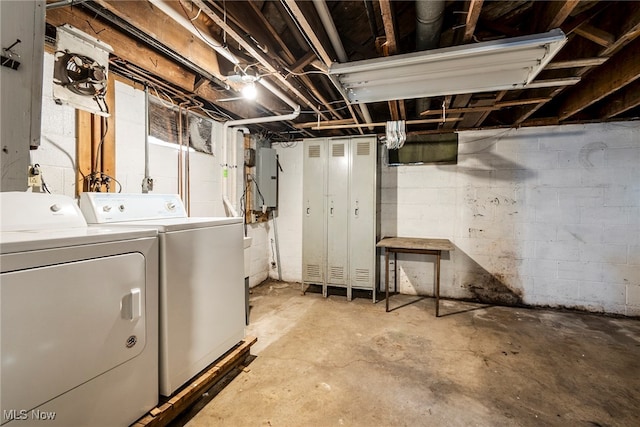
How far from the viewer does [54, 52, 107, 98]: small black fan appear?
1.73 metres

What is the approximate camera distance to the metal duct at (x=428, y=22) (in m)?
1.50

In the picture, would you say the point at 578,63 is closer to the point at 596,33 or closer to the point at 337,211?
the point at 596,33

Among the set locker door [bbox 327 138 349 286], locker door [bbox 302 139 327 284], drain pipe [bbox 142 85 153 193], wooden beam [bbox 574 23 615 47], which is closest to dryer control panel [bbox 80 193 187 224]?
drain pipe [bbox 142 85 153 193]

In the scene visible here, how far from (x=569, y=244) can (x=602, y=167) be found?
98 centimetres

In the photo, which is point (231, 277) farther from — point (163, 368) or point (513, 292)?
point (513, 292)

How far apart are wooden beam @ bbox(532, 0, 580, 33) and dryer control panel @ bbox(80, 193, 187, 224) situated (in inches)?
110

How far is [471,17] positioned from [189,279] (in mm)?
2199

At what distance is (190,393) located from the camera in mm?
1669

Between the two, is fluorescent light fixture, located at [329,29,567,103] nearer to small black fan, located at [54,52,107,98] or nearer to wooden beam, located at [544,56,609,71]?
wooden beam, located at [544,56,609,71]

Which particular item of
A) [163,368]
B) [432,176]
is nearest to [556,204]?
[432,176]

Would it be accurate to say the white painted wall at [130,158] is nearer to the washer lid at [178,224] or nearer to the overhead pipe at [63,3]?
the overhead pipe at [63,3]

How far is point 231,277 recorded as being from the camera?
6.93ft

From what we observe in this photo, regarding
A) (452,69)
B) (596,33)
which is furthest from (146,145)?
(596,33)

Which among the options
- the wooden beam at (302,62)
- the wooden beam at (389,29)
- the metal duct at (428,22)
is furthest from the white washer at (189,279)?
the metal duct at (428,22)
